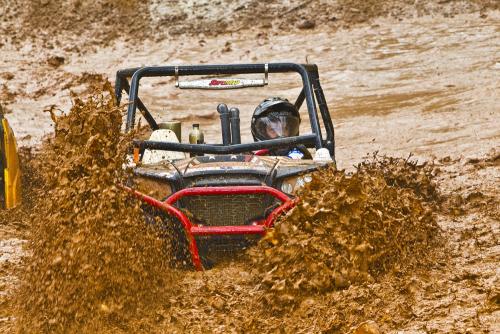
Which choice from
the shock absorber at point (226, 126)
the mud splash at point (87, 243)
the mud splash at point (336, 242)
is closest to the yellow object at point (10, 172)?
the shock absorber at point (226, 126)

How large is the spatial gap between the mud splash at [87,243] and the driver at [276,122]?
1281mm

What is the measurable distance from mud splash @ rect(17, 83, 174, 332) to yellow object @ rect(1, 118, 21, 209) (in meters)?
1.99

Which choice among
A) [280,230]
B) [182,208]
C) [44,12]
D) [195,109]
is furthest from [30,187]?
[44,12]

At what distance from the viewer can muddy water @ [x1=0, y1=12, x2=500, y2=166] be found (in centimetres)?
1095

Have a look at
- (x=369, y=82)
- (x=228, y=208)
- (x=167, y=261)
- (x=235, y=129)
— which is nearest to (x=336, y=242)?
(x=228, y=208)

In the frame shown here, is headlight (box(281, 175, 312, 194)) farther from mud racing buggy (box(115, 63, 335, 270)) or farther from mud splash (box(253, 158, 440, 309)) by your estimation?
mud splash (box(253, 158, 440, 309))

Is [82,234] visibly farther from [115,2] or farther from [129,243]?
[115,2]

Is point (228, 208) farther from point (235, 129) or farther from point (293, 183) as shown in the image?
point (235, 129)

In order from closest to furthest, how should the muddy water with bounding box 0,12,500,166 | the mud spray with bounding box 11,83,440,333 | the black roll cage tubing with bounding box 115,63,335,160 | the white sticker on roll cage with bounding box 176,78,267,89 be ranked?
1. the mud spray with bounding box 11,83,440,333
2. the black roll cage tubing with bounding box 115,63,335,160
3. the white sticker on roll cage with bounding box 176,78,267,89
4. the muddy water with bounding box 0,12,500,166

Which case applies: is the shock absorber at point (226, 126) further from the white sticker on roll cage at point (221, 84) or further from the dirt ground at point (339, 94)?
the dirt ground at point (339, 94)

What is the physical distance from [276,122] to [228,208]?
4.11ft

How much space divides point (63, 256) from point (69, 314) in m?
0.25

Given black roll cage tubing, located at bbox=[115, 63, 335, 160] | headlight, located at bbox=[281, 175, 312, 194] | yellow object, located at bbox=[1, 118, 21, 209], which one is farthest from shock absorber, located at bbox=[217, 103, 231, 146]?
yellow object, located at bbox=[1, 118, 21, 209]

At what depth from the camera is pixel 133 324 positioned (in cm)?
375
